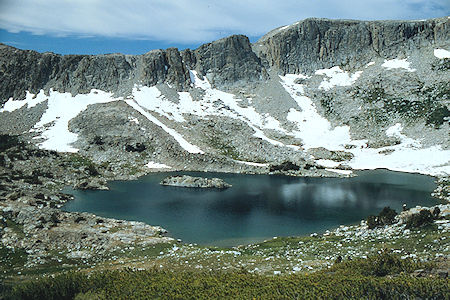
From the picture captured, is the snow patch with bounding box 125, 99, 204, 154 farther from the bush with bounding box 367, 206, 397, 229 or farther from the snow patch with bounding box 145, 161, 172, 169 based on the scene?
the bush with bounding box 367, 206, 397, 229

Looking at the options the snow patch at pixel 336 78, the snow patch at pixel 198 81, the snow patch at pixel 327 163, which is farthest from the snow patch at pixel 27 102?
the snow patch at pixel 336 78

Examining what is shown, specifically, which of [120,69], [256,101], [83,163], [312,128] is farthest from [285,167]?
[120,69]

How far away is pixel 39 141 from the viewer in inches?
4181

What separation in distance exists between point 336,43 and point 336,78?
862 inches

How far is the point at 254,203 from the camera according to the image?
204 ft

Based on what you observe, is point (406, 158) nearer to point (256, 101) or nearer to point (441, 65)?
point (441, 65)

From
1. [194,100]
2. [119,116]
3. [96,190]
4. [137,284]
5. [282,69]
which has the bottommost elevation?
[96,190]

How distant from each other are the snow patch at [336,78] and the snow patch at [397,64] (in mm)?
11235

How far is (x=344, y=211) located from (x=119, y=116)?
284 feet

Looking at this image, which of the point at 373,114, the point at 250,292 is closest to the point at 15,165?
the point at 250,292

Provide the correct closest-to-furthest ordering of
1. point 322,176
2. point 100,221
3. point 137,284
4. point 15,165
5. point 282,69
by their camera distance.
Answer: point 137,284 < point 100,221 < point 15,165 < point 322,176 < point 282,69

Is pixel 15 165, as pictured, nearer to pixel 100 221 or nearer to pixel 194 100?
pixel 100 221

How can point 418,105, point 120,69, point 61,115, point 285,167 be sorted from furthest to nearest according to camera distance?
point 120,69 → point 61,115 → point 418,105 → point 285,167

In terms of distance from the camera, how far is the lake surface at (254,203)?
47000mm
